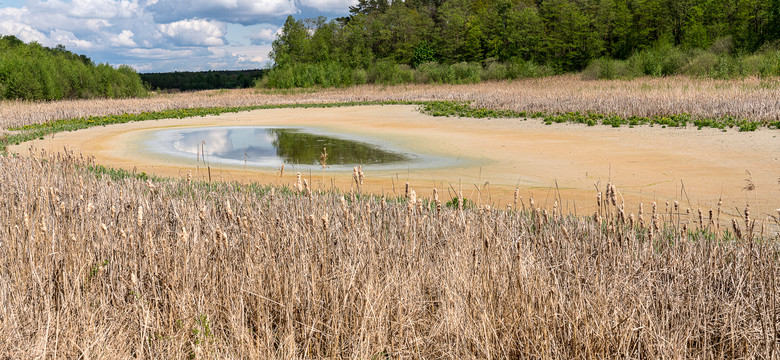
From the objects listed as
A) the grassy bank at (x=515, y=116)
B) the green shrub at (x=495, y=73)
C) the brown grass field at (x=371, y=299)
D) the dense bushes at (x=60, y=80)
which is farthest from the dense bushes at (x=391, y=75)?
the brown grass field at (x=371, y=299)

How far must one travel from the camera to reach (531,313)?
368cm

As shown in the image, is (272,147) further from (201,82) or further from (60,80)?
(201,82)

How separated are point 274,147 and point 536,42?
6131 cm

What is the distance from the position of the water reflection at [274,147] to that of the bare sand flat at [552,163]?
1.18 metres

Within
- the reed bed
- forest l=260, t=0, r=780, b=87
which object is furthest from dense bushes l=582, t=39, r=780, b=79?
the reed bed

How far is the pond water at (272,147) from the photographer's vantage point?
49.9ft

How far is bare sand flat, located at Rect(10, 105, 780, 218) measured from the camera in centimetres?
987

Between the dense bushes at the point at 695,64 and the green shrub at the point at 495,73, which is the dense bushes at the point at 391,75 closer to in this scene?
the green shrub at the point at 495,73

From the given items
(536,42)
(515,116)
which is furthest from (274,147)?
(536,42)

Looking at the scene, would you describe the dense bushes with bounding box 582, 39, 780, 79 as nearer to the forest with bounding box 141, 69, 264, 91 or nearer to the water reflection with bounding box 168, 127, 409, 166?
the water reflection with bounding box 168, 127, 409, 166

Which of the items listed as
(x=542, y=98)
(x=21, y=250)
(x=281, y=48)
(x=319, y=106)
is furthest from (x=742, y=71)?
(x=281, y=48)

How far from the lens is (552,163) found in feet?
44.1

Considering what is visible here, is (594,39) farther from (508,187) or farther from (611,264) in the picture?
(611,264)

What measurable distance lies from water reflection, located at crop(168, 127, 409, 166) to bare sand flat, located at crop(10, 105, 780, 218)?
118 centimetres
